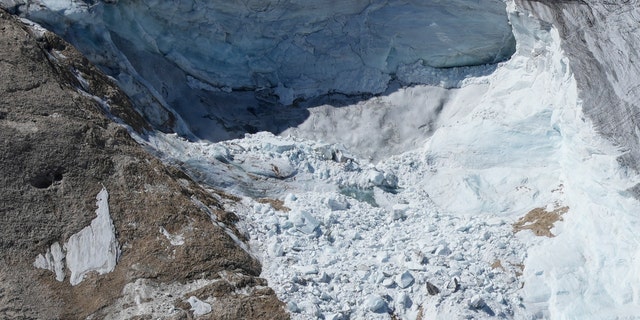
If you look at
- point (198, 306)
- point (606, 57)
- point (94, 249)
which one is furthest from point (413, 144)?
point (94, 249)

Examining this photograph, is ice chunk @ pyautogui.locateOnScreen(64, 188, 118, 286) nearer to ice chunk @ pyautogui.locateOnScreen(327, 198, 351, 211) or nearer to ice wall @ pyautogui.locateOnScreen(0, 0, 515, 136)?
ice chunk @ pyautogui.locateOnScreen(327, 198, 351, 211)

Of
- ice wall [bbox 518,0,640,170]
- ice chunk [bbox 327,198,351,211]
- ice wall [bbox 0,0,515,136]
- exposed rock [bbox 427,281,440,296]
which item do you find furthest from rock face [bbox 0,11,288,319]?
ice wall [bbox 518,0,640,170]

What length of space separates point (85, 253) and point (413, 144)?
5945mm

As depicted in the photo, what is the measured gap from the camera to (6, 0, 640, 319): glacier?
11.1 metres

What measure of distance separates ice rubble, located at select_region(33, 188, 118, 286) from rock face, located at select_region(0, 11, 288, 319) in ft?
0.09

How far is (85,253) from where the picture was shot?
10938 millimetres

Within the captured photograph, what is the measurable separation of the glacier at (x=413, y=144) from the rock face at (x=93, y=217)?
637 millimetres

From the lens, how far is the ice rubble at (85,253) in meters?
10.8

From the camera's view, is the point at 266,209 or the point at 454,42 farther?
the point at 454,42

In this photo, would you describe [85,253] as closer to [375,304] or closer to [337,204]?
[375,304]

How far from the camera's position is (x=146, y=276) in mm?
10703

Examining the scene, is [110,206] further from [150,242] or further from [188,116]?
[188,116]

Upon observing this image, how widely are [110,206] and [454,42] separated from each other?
6.92 metres

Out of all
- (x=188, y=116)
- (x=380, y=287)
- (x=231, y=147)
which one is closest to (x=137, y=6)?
(x=188, y=116)
